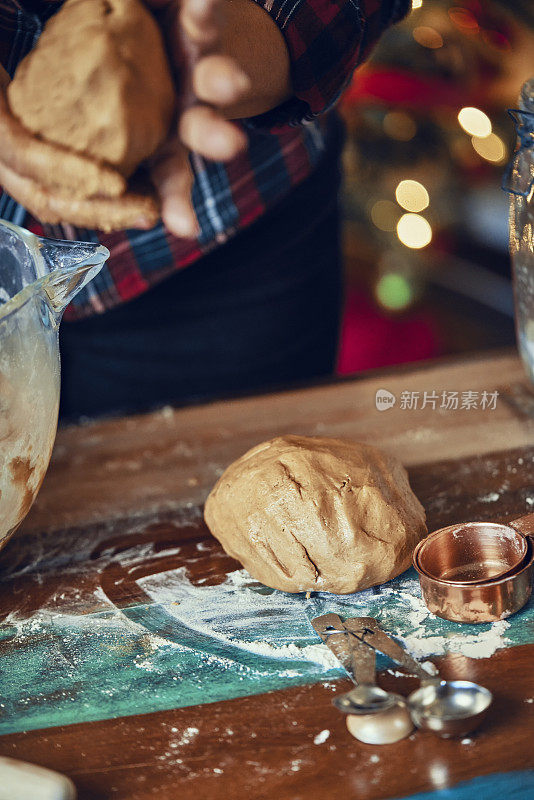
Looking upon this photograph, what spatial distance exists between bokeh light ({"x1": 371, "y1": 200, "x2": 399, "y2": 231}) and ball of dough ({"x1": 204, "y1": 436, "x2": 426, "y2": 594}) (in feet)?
6.00

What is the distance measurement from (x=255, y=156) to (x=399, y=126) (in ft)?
4.06

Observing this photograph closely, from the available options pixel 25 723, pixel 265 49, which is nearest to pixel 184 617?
pixel 25 723

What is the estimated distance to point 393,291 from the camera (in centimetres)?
278

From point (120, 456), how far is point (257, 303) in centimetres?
36

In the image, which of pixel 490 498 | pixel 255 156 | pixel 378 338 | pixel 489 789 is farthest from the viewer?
pixel 378 338

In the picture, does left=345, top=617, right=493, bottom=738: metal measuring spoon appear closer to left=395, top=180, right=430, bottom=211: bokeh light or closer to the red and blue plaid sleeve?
the red and blue plaid sleeve

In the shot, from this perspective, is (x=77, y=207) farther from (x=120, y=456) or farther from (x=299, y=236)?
(x=299, y=236)

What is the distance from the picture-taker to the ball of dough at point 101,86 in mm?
689

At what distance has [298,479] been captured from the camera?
78 cm

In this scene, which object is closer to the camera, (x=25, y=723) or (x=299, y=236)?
(x=25, y=723)

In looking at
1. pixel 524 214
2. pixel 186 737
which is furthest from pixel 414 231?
pixel 186 737

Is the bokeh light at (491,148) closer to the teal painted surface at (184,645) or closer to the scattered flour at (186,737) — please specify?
the teal painted surface at (184,645)

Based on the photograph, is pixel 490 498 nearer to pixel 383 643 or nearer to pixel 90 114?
pixel 383 643

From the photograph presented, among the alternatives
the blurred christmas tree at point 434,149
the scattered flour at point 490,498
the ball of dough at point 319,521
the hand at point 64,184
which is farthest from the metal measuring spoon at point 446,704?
the blurred christmas tree at point 434,149
